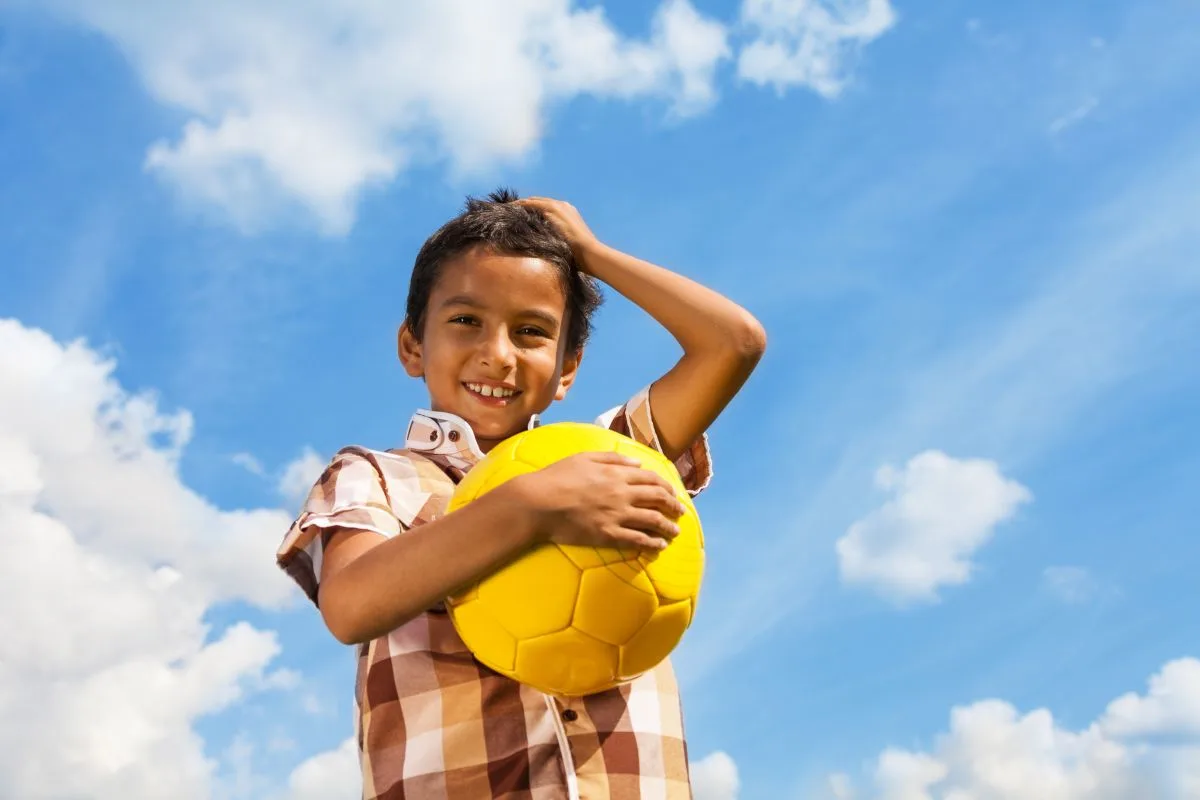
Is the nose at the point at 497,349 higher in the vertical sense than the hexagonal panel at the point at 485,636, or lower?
higher

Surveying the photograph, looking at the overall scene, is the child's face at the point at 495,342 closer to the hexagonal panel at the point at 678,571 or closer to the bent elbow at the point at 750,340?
the bent elbow at the point at 750,340

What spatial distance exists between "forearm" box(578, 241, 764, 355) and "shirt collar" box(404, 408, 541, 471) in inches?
26.4

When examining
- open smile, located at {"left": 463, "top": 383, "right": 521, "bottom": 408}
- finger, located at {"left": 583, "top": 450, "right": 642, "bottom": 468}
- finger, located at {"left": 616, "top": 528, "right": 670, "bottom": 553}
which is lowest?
finger, located at {"left": 616, "top": 528, "right": 670, "bottom": 553}

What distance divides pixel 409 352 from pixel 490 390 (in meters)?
0.64

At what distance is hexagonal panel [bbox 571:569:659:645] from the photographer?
318cm

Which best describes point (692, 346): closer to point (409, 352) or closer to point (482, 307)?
point (482, 307)

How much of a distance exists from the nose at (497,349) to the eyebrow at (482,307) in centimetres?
11

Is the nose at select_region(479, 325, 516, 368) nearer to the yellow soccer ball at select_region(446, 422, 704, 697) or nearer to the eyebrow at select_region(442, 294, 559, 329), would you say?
the eyebrow at select_region(442, 294, 559, 329)

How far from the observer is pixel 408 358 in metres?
4.92

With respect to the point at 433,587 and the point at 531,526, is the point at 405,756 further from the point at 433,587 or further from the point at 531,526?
the point at 531,526

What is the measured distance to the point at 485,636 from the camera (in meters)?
3.35

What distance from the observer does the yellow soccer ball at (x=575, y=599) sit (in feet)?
10.5

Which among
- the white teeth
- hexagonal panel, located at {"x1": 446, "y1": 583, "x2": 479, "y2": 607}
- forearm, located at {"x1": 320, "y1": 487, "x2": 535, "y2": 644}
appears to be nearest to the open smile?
the white teeth

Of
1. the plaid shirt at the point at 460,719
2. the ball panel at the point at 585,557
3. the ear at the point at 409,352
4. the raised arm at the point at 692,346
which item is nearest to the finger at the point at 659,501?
the ball panel at the point at 585,557
